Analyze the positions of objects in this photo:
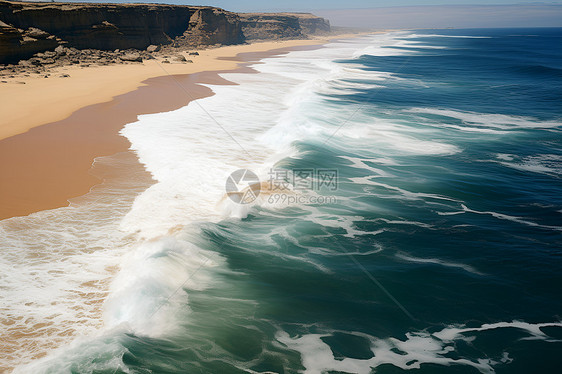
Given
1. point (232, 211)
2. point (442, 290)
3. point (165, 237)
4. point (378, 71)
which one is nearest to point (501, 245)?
point (442, 290)

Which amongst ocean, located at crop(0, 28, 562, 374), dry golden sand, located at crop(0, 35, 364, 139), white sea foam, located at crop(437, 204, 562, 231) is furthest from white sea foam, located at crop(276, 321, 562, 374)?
dry golden sand, located at crop(0, 35, 364, 139)

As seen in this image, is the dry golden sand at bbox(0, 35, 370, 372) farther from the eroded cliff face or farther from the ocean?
the eroded cliff face

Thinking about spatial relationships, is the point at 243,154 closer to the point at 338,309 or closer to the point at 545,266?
the point at 338,309

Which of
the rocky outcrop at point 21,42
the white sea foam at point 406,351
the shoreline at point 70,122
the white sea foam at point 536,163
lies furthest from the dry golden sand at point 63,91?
the white sea foam at point 536,163

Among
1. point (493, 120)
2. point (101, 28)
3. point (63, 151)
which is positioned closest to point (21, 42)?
point (101, 28)

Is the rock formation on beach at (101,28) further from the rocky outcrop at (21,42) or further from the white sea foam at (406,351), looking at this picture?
the white sea foam at (406,351)

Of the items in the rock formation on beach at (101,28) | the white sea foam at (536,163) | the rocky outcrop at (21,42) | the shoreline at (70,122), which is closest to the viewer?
the shoreline at (70,122)

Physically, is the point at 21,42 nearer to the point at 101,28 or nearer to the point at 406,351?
the point at 101,28
